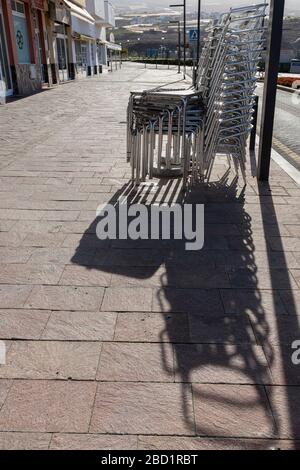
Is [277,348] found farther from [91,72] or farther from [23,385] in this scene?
[91,72]

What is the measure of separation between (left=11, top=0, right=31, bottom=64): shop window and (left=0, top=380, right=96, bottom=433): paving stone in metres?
18.0

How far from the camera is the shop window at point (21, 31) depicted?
1786 cm

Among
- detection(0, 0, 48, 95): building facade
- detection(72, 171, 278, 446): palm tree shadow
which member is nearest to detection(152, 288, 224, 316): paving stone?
detection(72, 171, 278, 446): palm tree shadow

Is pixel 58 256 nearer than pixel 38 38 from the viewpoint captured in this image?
Yes

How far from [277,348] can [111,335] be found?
99 centimetres

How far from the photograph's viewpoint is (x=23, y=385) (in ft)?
7.82

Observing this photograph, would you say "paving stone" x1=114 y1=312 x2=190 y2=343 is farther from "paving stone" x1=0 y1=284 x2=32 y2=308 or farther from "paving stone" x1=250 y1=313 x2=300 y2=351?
"paving stone" x1=0 y1=284 x2=32 y2=308

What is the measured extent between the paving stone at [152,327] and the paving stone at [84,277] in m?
0.51

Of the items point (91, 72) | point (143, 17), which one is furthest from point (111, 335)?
point (143, 17)

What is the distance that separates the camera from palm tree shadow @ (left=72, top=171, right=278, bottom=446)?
241 cm

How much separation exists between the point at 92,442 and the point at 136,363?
58 centimetres

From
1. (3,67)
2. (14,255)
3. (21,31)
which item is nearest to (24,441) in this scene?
(14,255)

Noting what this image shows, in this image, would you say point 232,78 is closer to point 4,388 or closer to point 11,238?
point 11,238

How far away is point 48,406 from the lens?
2240 millimetres
